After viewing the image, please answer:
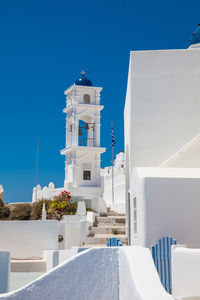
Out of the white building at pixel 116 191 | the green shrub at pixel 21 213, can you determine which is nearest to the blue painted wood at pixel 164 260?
the white building at pixel 116 191

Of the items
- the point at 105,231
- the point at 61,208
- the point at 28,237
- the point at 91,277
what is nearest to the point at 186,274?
the point at 91,277

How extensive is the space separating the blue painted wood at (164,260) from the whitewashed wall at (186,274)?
694mm

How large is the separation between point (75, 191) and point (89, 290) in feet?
79.3

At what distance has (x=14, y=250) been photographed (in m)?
15.2

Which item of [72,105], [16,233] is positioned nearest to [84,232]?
[16,233]

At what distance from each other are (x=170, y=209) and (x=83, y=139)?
20151mm

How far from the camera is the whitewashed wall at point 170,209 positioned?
9883mm

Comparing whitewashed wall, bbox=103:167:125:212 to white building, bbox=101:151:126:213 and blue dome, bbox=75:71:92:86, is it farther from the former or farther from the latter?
blue dome, bbox=75:71:92:86

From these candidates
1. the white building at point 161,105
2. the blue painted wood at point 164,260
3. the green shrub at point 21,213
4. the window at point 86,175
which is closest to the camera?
the blue painted wood at point 164,260

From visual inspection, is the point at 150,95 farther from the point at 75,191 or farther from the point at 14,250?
the point at 75,191

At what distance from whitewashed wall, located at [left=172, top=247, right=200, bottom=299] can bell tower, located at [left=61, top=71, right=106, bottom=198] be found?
21.5 m

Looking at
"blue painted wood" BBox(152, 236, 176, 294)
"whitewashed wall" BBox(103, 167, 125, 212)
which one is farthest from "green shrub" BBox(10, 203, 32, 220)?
"blue painted wood" BBox(152, 236, 176, 294)

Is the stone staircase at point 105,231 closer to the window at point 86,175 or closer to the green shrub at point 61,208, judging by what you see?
the green shrub at point 61,208

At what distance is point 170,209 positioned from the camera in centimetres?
996
